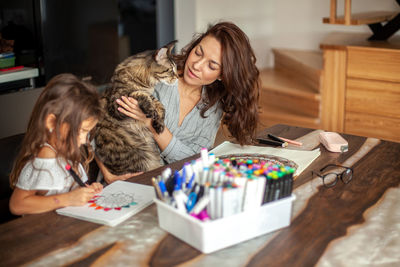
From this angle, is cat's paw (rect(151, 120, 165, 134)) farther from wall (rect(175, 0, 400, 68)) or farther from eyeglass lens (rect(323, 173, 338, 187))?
wall (rect(175, 0, 400, 68))

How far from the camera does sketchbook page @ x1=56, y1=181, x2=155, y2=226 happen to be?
137 cm

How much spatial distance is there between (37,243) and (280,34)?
410 centimetres

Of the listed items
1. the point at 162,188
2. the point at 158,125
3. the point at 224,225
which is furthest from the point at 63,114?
the point at 158,125

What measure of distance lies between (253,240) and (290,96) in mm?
2919

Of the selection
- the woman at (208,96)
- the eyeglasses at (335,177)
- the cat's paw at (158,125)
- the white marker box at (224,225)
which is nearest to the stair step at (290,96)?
the woman at (208,96)

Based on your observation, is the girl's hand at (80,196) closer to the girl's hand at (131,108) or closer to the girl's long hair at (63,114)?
the girl's long hair at (63,114)

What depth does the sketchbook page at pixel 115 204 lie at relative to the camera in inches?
53.8

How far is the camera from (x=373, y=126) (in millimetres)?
3668

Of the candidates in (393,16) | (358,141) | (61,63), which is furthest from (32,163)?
(393,16)

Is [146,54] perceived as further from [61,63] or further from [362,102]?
[362,102]

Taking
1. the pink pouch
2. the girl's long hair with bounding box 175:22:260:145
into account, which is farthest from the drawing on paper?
the pink pouch

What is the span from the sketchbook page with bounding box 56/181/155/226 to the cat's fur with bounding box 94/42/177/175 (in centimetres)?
43

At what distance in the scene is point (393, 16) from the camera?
377 centimetres

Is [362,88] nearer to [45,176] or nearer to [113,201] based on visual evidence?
[113,201]
